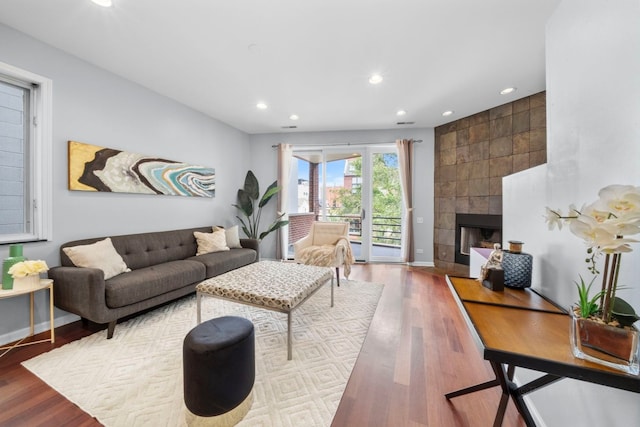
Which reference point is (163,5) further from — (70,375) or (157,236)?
(70,375)

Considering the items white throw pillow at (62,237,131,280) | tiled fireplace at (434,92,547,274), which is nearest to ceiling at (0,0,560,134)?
tiled fireplace at (434,92,547,274)

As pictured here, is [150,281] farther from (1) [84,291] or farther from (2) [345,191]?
(2) [345,191]

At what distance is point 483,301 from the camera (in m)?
1.18

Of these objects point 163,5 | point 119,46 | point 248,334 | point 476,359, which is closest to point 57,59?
point 119,46

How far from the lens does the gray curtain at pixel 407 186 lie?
4.63 metres

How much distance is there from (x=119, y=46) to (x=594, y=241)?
11.8 ft

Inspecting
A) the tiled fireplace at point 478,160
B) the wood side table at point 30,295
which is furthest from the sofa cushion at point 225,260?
the tiled fireplace at point 478,160

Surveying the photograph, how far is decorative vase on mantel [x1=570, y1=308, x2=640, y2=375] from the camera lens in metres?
0.70

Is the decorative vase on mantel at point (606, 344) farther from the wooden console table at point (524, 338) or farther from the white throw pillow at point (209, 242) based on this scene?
the white throw pillow at point (209, 242)

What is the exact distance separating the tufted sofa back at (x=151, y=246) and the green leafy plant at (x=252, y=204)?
1.29 meters

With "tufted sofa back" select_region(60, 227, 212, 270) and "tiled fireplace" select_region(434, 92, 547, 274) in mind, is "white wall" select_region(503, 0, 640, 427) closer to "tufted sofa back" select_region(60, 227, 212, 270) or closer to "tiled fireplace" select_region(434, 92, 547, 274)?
"tiled fireplace" select_region(434, 92, 547, 274)

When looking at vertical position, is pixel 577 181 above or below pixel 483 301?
above

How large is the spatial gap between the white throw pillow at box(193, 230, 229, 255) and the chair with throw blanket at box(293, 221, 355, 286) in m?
1.16

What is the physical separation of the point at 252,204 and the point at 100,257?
2.77 meters
